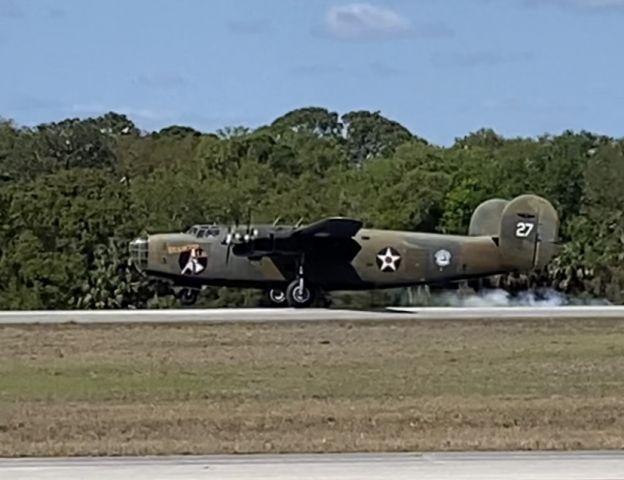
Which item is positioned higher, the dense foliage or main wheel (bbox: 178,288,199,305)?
the dense foliage

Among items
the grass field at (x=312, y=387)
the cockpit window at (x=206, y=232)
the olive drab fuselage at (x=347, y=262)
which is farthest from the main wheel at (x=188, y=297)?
the grass field at (x=312, y=387)

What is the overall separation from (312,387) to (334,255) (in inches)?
1029

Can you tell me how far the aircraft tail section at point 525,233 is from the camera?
Answer: 53656 mm

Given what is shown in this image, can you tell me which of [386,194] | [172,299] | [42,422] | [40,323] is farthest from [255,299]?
[42,422]

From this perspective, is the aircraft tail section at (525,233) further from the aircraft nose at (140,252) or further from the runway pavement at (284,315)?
the aircraft nose at (140,252)

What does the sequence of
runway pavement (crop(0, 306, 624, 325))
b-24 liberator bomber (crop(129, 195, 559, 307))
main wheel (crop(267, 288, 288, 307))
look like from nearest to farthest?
runway pavement (crop(0, 306, 624, 325))
b-24 liberator bomber (crop(129, 195, 559, 307))
main wheel (crop(267, 288, 288, 307))

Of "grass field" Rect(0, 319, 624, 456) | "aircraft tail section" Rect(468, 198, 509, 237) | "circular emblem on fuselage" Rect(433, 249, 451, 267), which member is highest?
"aircraft tail section" Rect(468, 198, 509, 237)

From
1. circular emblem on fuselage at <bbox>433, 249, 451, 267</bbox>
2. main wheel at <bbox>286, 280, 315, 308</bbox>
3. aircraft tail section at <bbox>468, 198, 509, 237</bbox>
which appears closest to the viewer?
main wheel at <bbox>286, 280, 315, 308</bbox>

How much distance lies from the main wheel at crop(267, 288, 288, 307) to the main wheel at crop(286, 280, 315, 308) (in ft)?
1.97

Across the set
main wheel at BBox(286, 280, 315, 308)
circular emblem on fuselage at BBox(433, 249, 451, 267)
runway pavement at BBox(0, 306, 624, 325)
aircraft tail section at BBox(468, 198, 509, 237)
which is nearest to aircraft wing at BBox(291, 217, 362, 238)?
main wheel at BBox(286, 280, 315, 308)

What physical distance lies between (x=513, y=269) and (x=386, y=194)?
2540cm

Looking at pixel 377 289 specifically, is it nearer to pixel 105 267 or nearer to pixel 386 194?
pixel 105 267

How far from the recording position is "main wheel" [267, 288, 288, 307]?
2072 inches

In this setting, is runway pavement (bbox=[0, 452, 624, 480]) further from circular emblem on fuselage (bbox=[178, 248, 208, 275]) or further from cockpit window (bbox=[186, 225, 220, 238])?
cockpit window (bbox=[186, 225, 220, 238])
